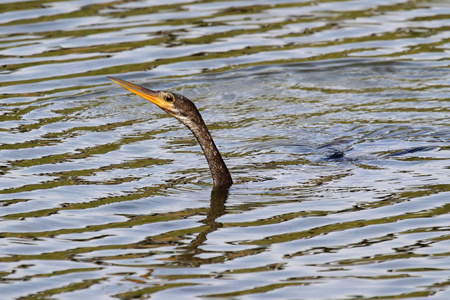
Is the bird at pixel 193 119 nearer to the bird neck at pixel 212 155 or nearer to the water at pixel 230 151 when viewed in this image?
the bird neck at pixel 212 155

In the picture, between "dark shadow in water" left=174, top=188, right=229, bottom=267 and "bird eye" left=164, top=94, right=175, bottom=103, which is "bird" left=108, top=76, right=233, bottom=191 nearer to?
"bird eye" left=164, top=94, right=175, bottom=103

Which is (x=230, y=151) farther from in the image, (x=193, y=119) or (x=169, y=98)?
(x=169, y=98)

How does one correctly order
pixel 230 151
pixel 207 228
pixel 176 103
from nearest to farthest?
1. pixel 207 228
2. pixel 176 103
3. pixel 230 151

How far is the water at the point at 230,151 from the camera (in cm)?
617

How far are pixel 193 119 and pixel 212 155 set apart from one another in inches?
15.2

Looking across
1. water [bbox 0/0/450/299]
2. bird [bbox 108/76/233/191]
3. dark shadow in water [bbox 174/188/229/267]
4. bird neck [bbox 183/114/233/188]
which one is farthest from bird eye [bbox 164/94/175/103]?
dark shadow in water [bbox 174/188/229/267]

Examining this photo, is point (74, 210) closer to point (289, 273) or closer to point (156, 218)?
point (156, 218)

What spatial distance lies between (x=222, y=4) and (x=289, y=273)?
10.1 m

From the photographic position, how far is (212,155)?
827 centimetres

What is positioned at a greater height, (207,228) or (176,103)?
(176,103)

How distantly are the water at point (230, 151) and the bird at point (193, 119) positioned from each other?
0.18m

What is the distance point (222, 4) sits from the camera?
15.5 metres

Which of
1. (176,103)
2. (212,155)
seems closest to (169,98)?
(176,103)

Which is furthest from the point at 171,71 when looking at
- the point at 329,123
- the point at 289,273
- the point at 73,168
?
the point at 289,273
